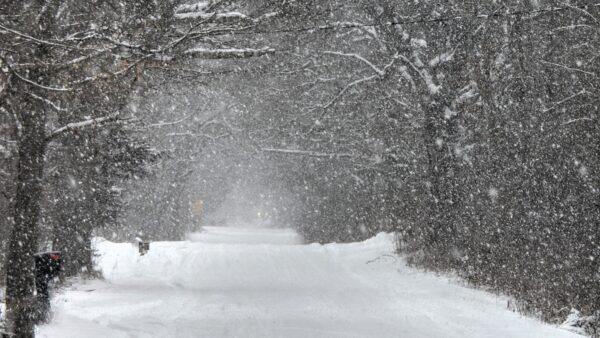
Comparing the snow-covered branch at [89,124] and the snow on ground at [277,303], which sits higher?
the snow-covered branch at [89,124]

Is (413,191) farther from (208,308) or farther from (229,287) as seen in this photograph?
(208,308)

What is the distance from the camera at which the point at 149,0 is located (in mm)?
10422

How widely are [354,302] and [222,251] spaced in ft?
53.0

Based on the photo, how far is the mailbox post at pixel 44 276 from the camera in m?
10.9

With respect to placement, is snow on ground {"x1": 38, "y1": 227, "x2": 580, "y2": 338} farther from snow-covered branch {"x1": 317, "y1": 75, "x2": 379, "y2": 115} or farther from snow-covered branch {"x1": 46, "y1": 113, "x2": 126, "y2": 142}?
snow-covered branch {"x1": 317, "y1": 75, "x2": 379, "y2": 115}

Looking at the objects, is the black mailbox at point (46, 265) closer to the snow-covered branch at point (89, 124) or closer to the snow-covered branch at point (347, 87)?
the snow-covered branch at point (89, 124)

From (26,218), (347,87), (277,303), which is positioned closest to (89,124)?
(26,218)

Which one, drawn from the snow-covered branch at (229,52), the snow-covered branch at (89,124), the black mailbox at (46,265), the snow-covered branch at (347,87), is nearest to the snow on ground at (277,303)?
the black mailbox at (46,265)

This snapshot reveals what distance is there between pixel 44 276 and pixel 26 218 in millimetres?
1324

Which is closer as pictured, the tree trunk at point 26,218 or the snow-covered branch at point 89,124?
the snow-covered branch at point 89,124

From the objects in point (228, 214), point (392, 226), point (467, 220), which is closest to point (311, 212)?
point (392, 226)

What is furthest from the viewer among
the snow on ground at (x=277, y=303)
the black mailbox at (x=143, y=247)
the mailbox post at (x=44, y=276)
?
the black mailbox at (x=143, y=247)

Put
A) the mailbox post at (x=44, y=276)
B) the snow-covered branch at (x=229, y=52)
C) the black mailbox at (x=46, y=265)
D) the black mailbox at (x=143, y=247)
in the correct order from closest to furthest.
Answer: the mailbox post at (x=44, y=276), the black mailbox at (x=46, y=265), the snow-covered branch at (x=229, y=52), the black mailbox at (x=143, y=247)

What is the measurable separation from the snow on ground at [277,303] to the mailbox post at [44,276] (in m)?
0.28
